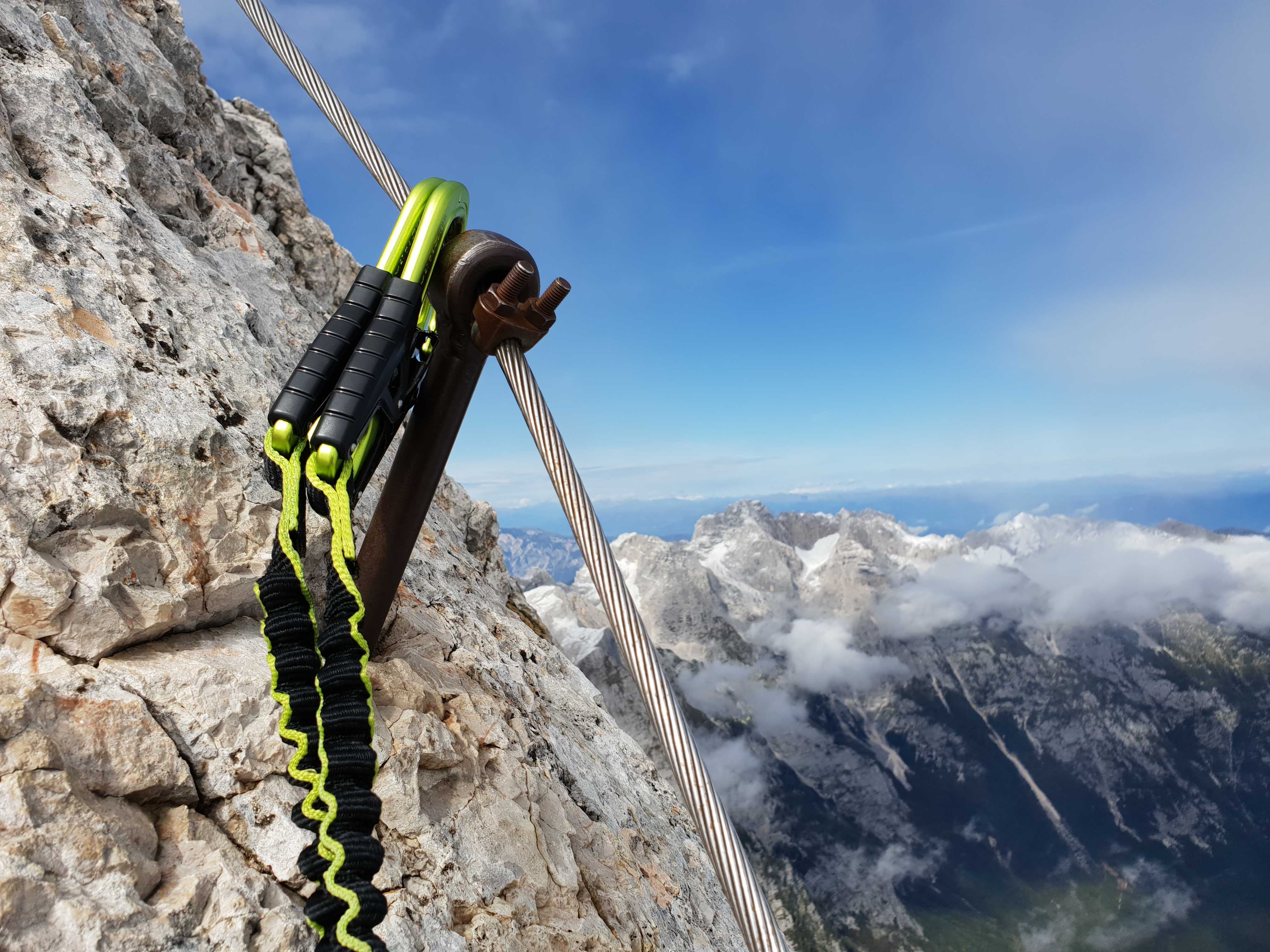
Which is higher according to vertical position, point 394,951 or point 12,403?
point 12,403

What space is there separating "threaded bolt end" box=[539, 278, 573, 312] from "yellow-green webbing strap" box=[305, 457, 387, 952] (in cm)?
125

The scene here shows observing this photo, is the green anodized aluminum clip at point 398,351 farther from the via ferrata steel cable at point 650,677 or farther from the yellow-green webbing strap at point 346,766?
the via ferrata steel cable at point 650,677

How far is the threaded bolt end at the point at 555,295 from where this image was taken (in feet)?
9.53

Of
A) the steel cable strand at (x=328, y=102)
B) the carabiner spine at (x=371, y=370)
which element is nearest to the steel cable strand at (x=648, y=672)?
the carabiner spine at (x=371, y=370)

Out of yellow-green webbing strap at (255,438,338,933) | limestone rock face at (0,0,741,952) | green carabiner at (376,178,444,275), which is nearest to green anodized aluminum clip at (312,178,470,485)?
green carabiner at (376,178,444,275)

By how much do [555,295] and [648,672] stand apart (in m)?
1.72

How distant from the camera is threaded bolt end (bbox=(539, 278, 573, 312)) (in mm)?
2906

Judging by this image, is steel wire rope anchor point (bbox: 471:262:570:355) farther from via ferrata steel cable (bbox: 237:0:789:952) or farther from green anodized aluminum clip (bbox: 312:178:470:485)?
green anodized aluminum clip (bbox: 312:178:470:485)

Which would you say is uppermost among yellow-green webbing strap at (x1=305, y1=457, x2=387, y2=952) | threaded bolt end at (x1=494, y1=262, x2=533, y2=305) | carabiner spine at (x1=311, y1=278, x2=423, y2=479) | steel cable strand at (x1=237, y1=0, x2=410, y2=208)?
steel cable strand at (x1=237, y1=0, x2=410, y2=208)

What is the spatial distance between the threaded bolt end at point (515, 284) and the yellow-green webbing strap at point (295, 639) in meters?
1.10

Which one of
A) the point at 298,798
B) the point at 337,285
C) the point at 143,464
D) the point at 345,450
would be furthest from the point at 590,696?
the point at 337,285

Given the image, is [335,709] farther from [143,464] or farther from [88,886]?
[143,464]

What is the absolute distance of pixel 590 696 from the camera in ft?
23.6

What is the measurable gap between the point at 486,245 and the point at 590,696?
5.44m
